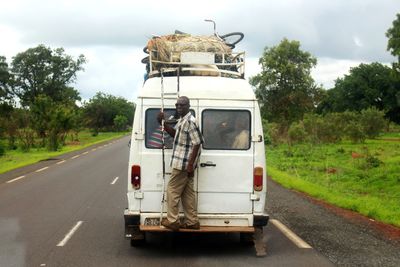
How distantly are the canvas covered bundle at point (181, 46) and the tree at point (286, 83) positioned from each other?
39910 millimetres

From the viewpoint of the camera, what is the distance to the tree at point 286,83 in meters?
51.1

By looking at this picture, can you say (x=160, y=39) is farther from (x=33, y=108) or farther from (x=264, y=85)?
(x=264, y=85)

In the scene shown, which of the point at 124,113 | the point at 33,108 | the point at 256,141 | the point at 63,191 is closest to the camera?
the point at 256,141

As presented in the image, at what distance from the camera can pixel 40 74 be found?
90.7 m

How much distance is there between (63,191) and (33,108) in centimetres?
2765

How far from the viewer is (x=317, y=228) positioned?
406 inches

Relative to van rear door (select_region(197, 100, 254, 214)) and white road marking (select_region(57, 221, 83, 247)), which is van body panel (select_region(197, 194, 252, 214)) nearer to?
van rear door (select_region(197, 100, 254, 214))

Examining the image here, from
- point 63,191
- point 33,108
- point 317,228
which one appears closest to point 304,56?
point 33,108

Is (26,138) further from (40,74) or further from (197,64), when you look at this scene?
(40,74)

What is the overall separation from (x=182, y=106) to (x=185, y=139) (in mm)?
445

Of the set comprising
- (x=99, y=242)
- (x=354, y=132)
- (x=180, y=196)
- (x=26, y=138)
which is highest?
(x=354, y=132)

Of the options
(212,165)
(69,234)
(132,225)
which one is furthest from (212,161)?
(69,234)

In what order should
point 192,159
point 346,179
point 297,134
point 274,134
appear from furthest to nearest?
1. point 274,134
2. point 297,134
3. point 346,179
4. point 192,159

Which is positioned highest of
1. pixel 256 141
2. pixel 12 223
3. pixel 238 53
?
pixel 238 53
